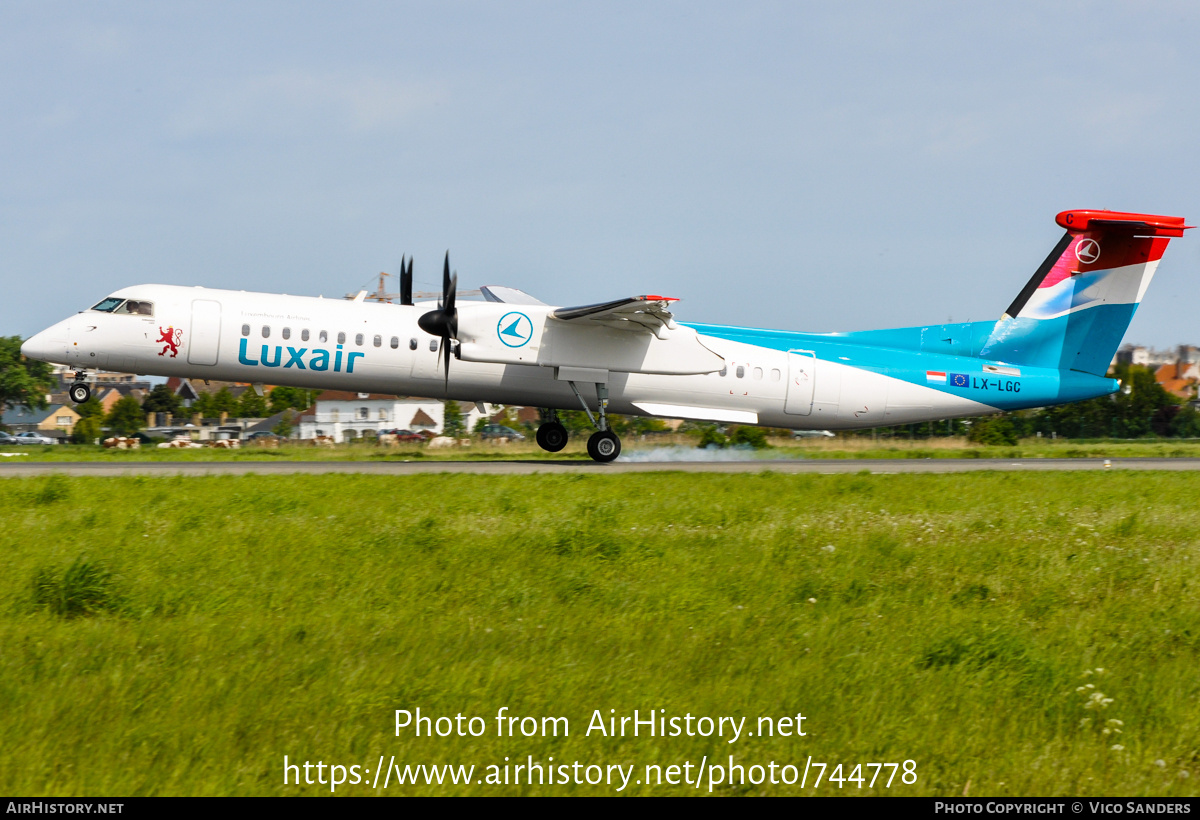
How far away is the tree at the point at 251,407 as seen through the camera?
3078 inches

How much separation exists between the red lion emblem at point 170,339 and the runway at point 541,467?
2.69 metres

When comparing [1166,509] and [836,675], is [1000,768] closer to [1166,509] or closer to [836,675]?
[836,675]

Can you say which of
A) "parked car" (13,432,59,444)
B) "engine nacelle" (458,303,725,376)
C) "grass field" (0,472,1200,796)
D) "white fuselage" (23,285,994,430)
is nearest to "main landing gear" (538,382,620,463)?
"white fuselage" (23,285,994,430)

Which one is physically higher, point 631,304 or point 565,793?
point 631,304

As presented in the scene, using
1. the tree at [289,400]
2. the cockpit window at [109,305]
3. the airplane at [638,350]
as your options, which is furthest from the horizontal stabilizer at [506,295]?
the tree at [289,400]

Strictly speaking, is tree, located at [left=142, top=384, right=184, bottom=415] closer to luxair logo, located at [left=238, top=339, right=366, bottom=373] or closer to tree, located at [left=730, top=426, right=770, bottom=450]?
tree, located at [left=730, top=426, right=770, bottom=450]

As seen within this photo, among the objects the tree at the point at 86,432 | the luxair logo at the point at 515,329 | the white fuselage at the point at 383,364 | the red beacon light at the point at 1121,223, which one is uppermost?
the red beacon light at the point at 1121,223

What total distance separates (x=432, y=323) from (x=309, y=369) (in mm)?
3083

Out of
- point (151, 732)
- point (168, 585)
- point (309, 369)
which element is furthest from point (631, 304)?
point (151, 732)

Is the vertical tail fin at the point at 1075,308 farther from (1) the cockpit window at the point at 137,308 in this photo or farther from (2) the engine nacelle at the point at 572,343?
(1) the cockpit window at the point at 137,308

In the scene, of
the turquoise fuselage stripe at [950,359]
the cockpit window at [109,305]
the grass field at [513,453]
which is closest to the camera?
the cockpit window at [109,305]

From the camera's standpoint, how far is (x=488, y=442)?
3659 cm

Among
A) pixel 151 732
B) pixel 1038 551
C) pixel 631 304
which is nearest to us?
pixel 151 732

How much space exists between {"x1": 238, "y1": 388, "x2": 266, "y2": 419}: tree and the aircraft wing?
60235 millimetres
